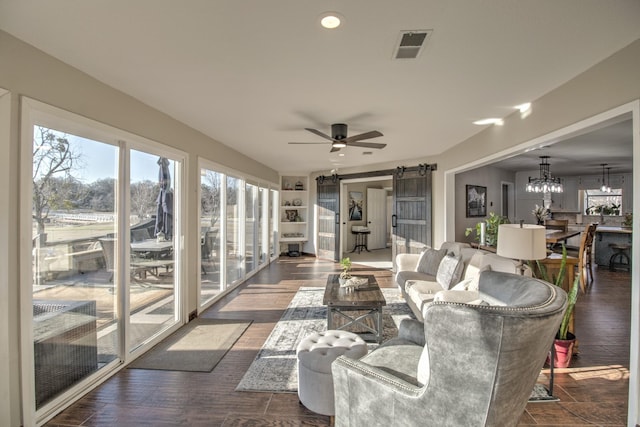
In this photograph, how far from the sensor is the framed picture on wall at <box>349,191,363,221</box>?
34.5ft

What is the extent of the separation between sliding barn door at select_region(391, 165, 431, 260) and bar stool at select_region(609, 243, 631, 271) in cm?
441

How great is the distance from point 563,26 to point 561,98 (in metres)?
1.13

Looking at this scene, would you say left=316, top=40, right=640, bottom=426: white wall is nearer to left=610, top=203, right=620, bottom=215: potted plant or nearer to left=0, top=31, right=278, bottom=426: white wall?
left=0, top=31, right=278, bottom=426: white wall

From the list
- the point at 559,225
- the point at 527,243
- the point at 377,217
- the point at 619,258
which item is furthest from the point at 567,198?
the point at 527,243

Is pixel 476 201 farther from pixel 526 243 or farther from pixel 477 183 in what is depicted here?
pixel 526 243

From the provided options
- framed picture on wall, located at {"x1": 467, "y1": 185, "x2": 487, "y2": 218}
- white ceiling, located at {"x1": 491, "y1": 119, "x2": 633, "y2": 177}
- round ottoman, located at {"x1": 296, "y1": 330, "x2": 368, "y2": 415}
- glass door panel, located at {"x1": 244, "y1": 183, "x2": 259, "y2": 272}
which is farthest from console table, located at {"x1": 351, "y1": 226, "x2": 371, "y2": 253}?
round ottoman, located at {"x1": 296, "y1": 330, "x2": 368, "y2": 415}

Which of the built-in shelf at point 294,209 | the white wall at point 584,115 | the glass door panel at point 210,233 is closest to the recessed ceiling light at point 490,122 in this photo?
the white wall at point 584,115

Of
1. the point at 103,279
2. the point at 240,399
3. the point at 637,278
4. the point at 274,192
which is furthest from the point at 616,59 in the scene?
the point at 274,192

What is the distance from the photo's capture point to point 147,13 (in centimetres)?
173

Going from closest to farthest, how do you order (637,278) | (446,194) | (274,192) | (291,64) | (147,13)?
1. (147,13)
2. (637,278)
3. (291,64)
4. (446,194)
5. (274,192)

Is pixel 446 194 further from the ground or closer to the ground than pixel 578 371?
further from the ground

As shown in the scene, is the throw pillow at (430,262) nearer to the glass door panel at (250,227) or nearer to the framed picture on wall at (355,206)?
the glass door panel at (250,227)

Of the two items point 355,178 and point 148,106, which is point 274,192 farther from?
point 148,106

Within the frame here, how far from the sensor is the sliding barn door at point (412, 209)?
6608 millimetres
